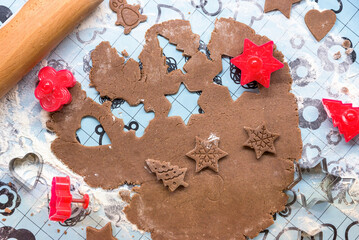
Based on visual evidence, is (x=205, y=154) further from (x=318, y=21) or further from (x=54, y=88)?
(x=318, y=21)

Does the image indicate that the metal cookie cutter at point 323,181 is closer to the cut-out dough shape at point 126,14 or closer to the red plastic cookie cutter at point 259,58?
the red plastic cookie cutter at point 259,58

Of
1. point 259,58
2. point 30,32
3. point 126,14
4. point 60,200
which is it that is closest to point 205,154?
point 259,58

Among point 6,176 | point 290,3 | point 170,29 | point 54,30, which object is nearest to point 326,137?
point 290,3

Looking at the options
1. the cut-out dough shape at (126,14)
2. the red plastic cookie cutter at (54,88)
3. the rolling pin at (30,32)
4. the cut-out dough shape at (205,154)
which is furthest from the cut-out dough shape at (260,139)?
the rolling pin at (30,32)

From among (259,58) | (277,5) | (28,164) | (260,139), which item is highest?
(277,5)

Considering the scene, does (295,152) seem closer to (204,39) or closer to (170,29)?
(204,39)

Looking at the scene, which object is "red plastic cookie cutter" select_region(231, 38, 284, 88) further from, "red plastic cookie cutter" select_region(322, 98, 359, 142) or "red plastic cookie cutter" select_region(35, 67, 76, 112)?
"red plastic cookie cutter" select_region(35, 67, 76, 112)
